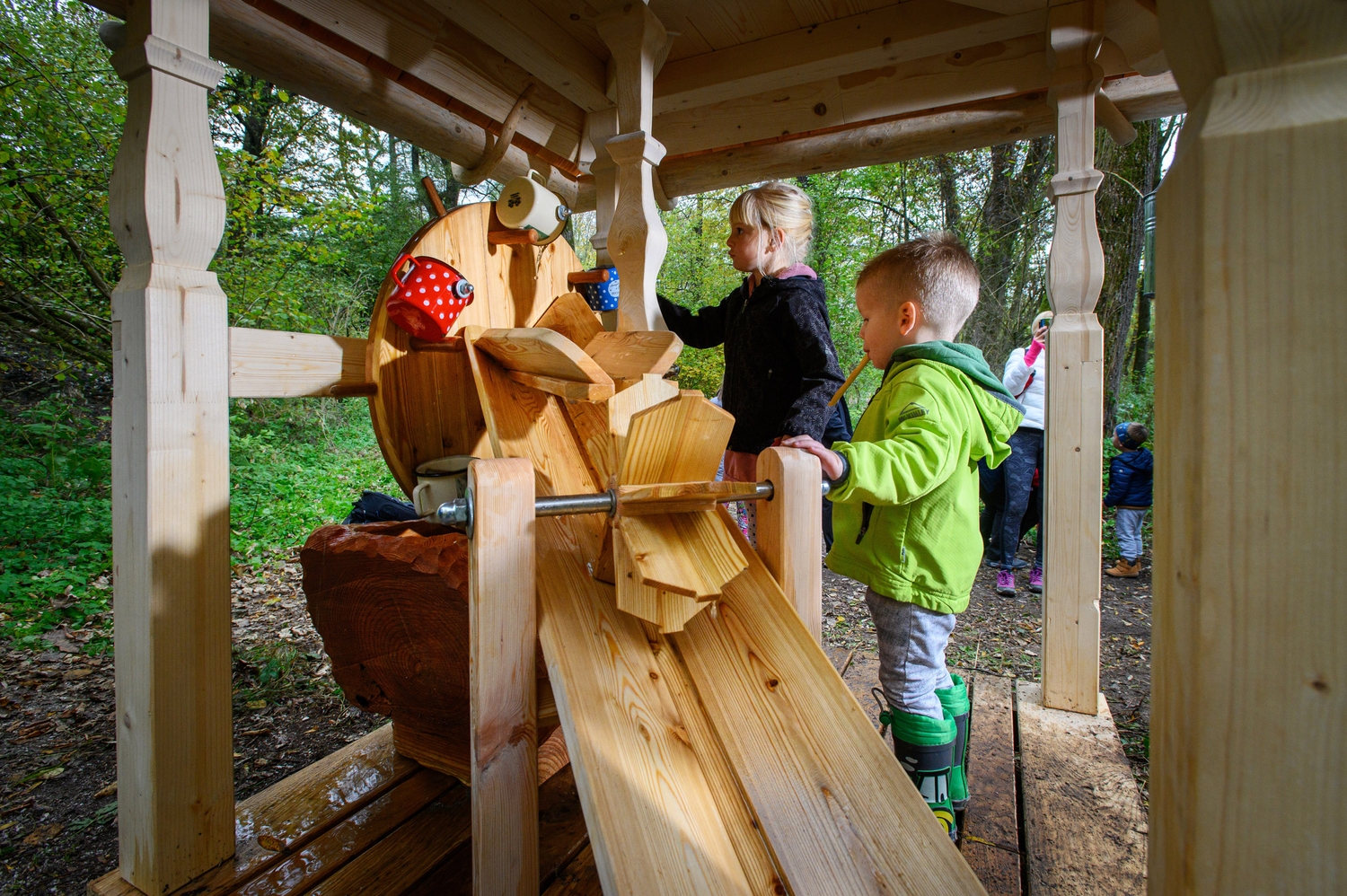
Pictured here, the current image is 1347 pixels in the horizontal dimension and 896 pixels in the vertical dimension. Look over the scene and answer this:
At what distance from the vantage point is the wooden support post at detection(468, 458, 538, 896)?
1.03 metres

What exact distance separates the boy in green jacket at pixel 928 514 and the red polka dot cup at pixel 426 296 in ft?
3.13

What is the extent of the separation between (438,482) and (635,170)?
40.0 inches

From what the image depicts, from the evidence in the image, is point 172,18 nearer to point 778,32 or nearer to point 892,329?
point 892,329

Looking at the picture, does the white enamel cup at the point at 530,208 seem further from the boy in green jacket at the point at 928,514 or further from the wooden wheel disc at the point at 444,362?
the boy in green jacket at the point at 928,514

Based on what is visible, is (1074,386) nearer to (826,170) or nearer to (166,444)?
(826,170)

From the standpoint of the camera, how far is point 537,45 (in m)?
2.51

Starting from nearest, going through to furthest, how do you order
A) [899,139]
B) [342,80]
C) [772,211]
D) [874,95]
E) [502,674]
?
[502,674] < [772,211] < [342,80] < [874,95] < [899,139]

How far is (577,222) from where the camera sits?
39.9ft

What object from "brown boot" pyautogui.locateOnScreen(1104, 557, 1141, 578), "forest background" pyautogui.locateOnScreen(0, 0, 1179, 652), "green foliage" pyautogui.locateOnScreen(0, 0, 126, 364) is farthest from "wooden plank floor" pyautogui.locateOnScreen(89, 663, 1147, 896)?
"green foliage" pyautogui.locateOnScreen(0, 0, 126, 364)

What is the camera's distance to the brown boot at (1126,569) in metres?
4.93

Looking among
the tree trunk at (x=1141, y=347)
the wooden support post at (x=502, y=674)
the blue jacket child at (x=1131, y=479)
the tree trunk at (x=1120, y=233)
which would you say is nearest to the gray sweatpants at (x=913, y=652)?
the wooden support post at (x=502, y=674)

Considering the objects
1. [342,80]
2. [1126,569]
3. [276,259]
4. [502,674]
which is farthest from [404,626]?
[276,259]

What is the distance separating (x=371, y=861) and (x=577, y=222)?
11.8m

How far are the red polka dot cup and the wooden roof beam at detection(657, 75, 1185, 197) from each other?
2.12 meters
